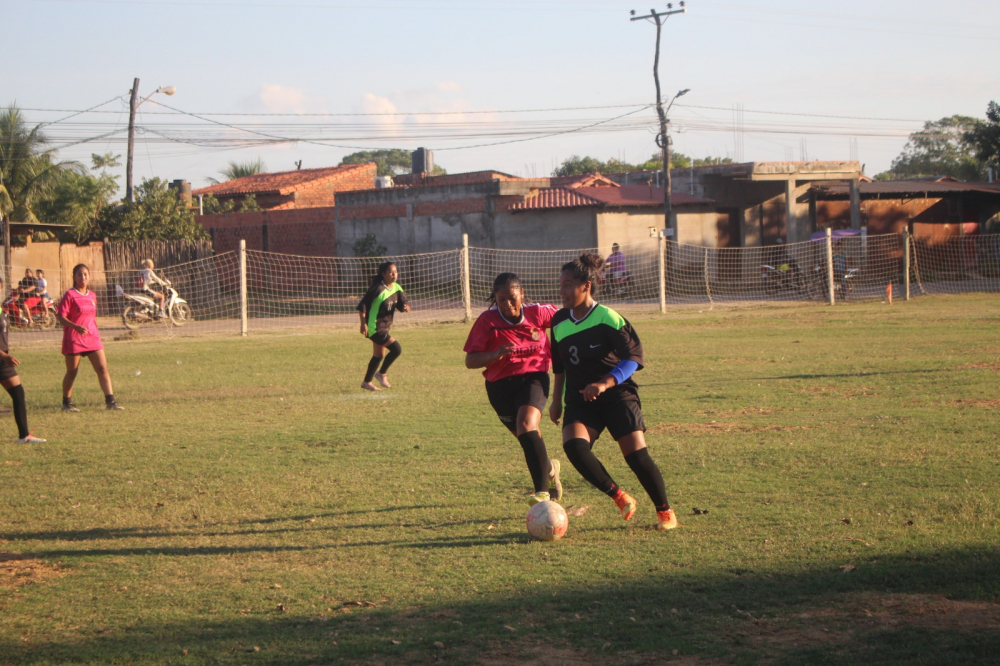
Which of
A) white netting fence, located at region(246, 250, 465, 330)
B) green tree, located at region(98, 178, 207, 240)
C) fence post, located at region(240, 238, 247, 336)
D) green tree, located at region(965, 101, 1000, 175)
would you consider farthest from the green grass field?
green tree, located at region(965, 101, 1000, 175)

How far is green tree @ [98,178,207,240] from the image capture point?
32.3 meters

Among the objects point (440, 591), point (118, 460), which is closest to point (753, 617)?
point (440, 591)

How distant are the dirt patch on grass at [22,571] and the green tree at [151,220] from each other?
28.7 m

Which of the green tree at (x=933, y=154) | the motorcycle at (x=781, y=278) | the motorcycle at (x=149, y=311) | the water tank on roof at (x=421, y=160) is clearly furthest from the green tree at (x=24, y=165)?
the green tree at (x=933, y=154)

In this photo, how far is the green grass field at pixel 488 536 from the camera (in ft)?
13.7

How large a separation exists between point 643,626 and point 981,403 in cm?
686

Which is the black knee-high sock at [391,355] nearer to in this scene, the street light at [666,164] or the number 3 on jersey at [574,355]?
the number 3 on jersey at [574,355]

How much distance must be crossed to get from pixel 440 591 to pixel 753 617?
1543mm

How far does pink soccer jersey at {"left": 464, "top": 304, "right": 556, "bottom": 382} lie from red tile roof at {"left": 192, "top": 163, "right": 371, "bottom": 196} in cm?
4483

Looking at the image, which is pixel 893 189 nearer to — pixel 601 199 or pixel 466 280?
pixel 601 199

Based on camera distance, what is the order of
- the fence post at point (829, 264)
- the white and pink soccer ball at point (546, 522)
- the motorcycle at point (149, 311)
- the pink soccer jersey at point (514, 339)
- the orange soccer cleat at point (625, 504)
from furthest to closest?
the fence post at point (829, 264), the motorcycle at point (149, 311), the pink soccer jersey at point (514, 339), the orange soccer cleat at point (625, 504), the white and pink soccer ball at point (546, 522)

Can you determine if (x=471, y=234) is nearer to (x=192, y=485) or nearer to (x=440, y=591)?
(x=192, y=485)

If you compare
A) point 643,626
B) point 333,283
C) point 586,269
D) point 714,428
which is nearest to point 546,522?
point 643,626

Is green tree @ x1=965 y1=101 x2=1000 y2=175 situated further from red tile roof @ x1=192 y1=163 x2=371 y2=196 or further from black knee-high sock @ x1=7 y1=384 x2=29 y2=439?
black knee-high sock @ x1=7 y1=384 x2=29 y2=439
